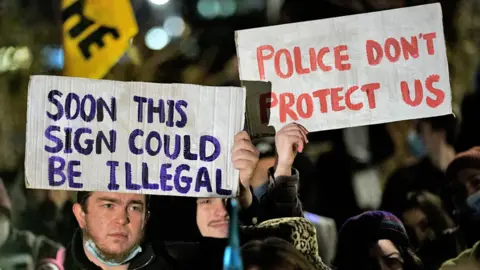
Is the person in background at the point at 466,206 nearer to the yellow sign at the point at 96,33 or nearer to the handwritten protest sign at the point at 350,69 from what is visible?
the handwritten protest sign at the point at 350,69

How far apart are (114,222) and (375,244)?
0.84 m

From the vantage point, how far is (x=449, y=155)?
229 centimetres

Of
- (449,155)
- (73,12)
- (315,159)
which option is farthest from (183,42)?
(449,155)

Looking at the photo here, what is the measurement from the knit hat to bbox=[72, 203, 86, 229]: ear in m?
0.82

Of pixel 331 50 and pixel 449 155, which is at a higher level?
pixel 331 50

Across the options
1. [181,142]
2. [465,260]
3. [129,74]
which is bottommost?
[465,260]

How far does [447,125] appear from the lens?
2291 millimetres

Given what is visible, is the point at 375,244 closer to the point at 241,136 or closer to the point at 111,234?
the point at 241,136

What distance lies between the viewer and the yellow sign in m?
2.25

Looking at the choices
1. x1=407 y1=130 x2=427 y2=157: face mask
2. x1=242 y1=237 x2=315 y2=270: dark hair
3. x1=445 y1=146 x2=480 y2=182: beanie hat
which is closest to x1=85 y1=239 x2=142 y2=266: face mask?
x1=242 y1=237 x2=315 y2=270: dark hair

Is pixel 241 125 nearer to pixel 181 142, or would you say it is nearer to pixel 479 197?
pixel 181 142

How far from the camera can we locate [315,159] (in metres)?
2.27

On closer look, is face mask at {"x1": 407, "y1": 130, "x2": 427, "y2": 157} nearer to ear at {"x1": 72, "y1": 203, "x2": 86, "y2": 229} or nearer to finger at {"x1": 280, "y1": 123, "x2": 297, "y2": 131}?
finger at {"x1": 280, "y1": 123, "x2": 297, "y2": 131}

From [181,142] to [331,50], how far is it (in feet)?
1.85
